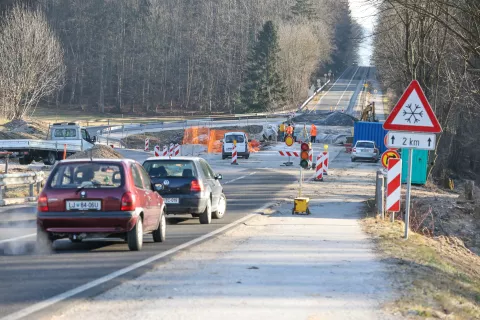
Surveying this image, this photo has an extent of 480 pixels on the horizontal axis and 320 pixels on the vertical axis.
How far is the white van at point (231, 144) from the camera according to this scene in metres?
48.0

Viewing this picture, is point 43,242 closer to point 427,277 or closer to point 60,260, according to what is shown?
point 60,260

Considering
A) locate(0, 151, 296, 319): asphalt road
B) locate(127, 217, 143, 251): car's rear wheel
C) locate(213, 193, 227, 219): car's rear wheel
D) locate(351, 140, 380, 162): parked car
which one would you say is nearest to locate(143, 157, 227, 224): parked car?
locate(0, 151, 296, 319): asphalt road

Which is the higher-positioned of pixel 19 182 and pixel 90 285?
pixel 90 285

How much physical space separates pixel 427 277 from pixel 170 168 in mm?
8370

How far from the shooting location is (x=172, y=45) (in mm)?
117438

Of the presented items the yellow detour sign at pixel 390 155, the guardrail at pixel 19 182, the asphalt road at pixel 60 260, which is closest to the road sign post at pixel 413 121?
the asphalt road at pixel 60 260

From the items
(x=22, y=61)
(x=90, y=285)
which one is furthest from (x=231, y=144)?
(x=90, y=285)

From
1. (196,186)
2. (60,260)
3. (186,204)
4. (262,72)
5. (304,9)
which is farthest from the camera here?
(304,9)

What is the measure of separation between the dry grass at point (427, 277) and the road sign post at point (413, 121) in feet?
5.88

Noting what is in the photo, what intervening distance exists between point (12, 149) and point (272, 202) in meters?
20.6

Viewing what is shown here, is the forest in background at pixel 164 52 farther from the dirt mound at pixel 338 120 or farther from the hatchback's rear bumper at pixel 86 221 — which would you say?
the hatchback's rear bumper at pixel 86 221

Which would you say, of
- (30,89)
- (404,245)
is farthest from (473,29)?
(30,89)

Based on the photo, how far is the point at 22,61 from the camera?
222ft

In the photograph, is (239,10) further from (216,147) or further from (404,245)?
(404,245)
